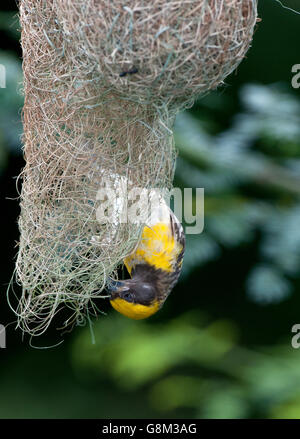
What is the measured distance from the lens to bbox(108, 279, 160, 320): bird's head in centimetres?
185

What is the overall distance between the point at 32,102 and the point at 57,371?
2348 mm

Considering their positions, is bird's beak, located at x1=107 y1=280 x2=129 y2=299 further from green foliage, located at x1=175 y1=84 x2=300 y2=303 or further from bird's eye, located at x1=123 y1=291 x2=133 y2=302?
green foliage, located at x1=175 y1=84 x2=300 y2=303

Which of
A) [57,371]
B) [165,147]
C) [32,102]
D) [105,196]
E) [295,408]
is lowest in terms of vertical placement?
[295,408]

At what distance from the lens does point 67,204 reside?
68.4 inches

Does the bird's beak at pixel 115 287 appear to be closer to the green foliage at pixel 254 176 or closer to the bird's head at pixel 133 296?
the bird's head at pixel 133 296

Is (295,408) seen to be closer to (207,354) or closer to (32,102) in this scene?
(207,354)

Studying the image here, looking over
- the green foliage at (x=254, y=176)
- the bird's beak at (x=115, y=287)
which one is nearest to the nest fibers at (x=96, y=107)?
the bird's beak at (x=115, y=287)

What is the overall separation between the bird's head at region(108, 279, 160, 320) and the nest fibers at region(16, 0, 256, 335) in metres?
0.06

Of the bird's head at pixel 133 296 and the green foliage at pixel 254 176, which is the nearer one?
the bird's head at pixel 133 296

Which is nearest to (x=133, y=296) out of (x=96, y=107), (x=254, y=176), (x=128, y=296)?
(x=128, y=296)

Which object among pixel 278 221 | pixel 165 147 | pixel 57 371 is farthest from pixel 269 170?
pixel 57 371

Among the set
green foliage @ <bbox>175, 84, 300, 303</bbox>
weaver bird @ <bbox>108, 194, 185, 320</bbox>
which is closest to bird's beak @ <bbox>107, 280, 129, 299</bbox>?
weaver bird @ <bbox>108, 194, 185, 320</bbox>

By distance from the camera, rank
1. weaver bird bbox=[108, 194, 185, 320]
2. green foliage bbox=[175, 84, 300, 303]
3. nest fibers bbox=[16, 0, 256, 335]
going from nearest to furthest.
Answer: nest fibers bbox=[16, 0, 256, 335] → weaver bird bbox=[108, 194, 185, 320] → green foliage bbox=[175, 84, 300, 303]

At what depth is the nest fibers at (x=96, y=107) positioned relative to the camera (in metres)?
1.34
